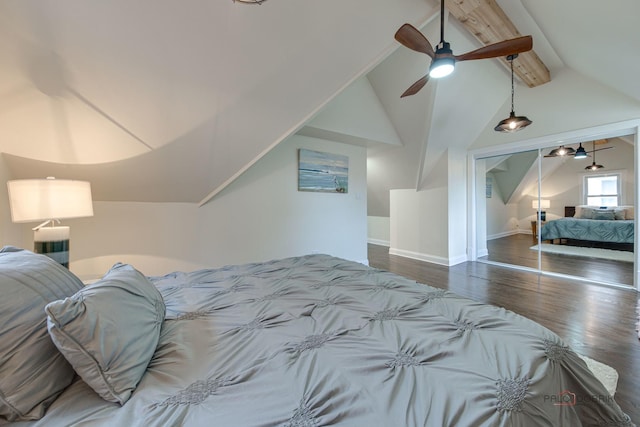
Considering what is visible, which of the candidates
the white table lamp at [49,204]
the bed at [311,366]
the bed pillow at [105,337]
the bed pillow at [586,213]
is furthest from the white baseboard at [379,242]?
the bed pillow at [105,337]

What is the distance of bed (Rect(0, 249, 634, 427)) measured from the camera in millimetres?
Result: 666

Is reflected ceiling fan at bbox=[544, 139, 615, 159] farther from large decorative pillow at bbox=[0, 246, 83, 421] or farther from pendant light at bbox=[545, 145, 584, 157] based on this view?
large decorative pillow at bbox=[0, 246, 83, 421]

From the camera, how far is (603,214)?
3.85 m

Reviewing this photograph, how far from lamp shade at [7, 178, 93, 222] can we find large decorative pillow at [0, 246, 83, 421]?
1107 millimetres

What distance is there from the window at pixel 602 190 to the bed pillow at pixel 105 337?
5601 mm

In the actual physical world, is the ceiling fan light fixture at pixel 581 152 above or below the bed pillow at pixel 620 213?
above

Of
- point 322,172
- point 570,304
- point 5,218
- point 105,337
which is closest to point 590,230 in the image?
point 570,304

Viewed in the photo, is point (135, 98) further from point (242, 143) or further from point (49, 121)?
point (242, 143)

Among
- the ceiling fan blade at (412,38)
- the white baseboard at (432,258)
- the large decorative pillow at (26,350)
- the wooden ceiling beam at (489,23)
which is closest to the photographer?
the large decorative pillow at (26,350)

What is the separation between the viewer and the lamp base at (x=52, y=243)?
1830mm

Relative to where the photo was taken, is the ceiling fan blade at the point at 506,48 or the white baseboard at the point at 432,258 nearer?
the ceiling fan blade at the point at 506,48

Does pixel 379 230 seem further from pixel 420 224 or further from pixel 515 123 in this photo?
pixel 515 123

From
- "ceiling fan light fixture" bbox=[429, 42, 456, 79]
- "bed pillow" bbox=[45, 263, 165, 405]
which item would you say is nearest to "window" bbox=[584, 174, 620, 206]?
"ceiling fan light fixture" bbox=[429, 42, 456, 79]

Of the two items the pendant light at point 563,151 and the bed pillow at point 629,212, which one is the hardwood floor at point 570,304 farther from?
the pendant light at point 563,151
